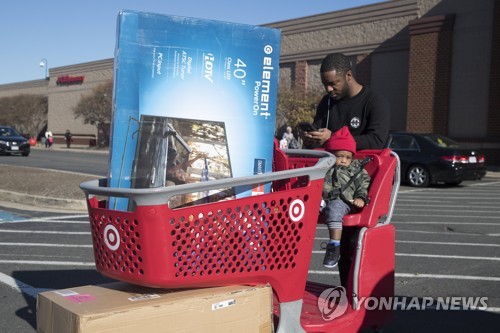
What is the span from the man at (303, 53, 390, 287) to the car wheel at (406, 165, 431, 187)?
1312cm

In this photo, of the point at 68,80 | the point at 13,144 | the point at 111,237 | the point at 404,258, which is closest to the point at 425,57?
the point at 13,144

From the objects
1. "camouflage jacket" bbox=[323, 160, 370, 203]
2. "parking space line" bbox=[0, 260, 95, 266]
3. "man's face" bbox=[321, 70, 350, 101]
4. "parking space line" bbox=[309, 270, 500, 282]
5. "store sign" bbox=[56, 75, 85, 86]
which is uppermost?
"store sign" bbox=[56, 75, 85, 86]

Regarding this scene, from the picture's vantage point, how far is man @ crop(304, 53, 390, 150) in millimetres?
4008

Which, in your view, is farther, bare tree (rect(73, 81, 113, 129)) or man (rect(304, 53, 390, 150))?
bare tree (rect(73, 81, 113, 129))

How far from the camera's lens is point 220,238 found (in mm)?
2953

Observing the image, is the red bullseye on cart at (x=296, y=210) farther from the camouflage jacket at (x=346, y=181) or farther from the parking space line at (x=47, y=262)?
the parking space line at (x=47, y=262)

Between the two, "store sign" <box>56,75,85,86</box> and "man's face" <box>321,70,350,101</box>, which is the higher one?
"store sign" <box>56,75,85,86</box>


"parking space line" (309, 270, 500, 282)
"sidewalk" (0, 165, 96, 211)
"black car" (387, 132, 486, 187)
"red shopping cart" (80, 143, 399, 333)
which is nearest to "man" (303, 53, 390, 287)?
"red shopping cart" (80, 143, 399, 333)

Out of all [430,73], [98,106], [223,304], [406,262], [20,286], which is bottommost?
[20,286]

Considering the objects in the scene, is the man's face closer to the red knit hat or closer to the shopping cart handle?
the red knit hat

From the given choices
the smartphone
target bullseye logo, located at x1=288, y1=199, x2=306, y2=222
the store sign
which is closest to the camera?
target bullseye logo, located at x1=288, y1=199, x2=306, y2=222

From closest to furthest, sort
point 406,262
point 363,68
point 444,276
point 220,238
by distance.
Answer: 1. point 220,238
2. point 444,276
3. point 406,262
4. point 363,68

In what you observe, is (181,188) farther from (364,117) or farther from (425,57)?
(425,57)

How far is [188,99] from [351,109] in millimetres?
1541
